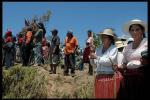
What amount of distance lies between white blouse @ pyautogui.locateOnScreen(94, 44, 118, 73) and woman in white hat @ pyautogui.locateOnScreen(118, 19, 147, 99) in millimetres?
273

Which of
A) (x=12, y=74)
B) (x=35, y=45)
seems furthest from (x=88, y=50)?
(x=12, y=74)

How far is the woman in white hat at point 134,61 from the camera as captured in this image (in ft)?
21.4

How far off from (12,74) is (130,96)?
4.92 m

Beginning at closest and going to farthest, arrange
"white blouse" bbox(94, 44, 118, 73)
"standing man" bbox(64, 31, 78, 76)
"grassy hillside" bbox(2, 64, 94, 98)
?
"white blouse" bbox(94, 44, 118, 73) < "grassy hillside" bbox(2, 64, 94, 98) < "standing man" bbox(64, 31, 78, 76)

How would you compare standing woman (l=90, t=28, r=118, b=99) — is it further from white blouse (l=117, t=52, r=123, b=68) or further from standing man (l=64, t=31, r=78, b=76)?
standing man (l=64, t=31, r=78, b=76)

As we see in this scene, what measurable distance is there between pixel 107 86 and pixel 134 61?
2.16ft

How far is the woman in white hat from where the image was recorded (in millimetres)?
6535

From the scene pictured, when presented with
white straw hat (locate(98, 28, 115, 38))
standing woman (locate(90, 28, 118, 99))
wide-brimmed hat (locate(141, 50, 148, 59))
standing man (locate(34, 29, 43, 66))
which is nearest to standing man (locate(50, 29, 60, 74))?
standing man (locate(34, 29, 43, 66))

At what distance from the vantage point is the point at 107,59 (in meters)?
7.02

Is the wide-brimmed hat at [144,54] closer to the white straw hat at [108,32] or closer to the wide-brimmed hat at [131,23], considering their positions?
the wide-brimmed hat at [131,23]

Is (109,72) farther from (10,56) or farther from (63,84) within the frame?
(10,56)

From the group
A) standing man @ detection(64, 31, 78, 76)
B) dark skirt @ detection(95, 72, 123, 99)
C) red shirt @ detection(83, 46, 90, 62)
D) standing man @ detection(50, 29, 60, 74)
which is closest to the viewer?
dark skirt @ detection(95, 72, 123, 99)

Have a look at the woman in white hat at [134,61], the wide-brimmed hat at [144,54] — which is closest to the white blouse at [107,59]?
the woman in white hat at [134,61]

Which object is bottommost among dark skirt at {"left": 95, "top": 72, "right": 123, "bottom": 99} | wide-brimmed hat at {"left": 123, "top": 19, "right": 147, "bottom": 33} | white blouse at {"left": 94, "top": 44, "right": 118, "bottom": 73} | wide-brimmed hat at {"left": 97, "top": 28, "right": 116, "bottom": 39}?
dark skirt at {"left": 95, "top": 72, "right": 123, "bottom": 99}
